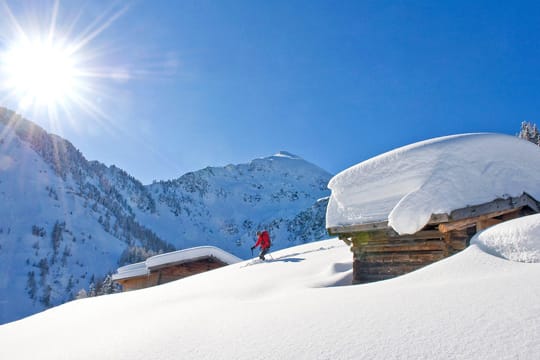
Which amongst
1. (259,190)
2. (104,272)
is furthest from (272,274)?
(259,190)

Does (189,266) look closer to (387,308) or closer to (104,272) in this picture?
(387,308)

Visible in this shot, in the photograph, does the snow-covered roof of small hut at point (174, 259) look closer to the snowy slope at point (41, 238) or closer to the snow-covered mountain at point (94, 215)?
the snow-covered mountain at point (94, 215)

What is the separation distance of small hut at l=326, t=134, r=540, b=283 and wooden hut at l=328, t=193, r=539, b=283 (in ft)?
0.05

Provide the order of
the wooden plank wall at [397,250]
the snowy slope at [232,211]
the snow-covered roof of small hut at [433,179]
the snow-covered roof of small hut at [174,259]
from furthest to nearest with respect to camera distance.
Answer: the snowy slope at [232,211] → the snow-covered roof of small hut at [174,259] → the wooden plank wall at [397,250] → the snow-covered roof of small hut at [433,179]

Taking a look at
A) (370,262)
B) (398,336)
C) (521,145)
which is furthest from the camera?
(370,262)

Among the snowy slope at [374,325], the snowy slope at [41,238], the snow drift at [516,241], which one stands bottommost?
the snowy slope at [374,325]

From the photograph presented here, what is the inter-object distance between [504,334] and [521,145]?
6.12 m

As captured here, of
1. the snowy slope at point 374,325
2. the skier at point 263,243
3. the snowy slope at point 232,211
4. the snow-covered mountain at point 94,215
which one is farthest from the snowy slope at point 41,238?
the snowy slope at point 374,325

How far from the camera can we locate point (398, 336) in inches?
84.6

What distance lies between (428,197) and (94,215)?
364ft

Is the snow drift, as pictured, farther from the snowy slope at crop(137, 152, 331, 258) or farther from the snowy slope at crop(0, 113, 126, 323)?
the snowy slope at crop(137, 152, 331, 258)

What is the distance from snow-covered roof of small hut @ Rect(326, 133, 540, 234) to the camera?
5820 mm

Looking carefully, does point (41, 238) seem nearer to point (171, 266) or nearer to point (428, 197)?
point (171, 266)

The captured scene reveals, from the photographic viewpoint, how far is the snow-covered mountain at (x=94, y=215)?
233ft
